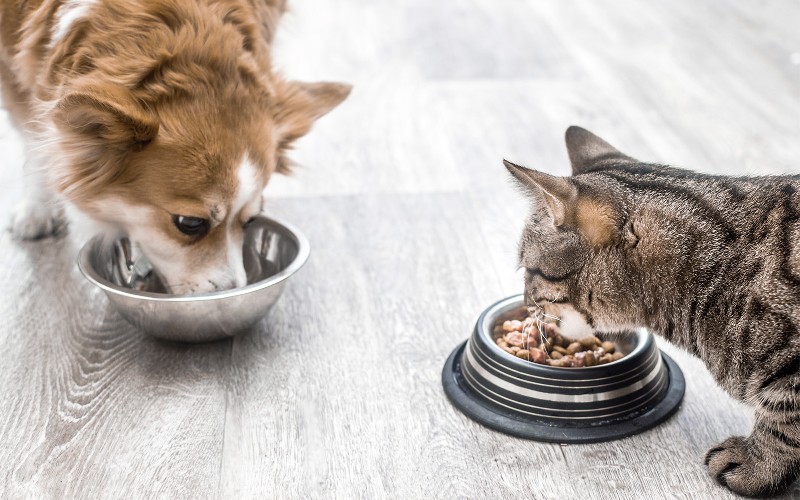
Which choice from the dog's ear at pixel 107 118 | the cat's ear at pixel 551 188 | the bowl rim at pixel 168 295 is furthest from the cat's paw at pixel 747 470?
the dog's ear at pixel 107 118

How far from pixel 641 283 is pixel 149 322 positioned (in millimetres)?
1180

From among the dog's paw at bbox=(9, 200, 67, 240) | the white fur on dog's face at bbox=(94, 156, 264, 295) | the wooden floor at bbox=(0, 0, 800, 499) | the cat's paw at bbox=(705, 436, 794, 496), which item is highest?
the cat's paw at bbox=(705, 436, 794, 496)

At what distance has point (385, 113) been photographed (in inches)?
150

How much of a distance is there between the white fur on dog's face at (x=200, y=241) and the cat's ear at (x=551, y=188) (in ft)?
2.16

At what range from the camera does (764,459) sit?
1759 millimetres

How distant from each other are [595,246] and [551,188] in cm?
17

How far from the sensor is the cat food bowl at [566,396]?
6.43 ft

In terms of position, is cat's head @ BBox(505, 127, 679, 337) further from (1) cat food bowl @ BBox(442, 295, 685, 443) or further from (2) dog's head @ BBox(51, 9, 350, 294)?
(2) dog's head @ BBox(51, 9, 350, 294)

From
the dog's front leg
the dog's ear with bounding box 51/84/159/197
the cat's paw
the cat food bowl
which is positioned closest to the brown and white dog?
the dog's ear with bounding box 51/84/159/197

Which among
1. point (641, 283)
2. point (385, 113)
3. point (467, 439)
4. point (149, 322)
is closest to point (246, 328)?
point (149, 322)

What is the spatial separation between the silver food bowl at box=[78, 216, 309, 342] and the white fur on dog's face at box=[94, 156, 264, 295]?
0.06m

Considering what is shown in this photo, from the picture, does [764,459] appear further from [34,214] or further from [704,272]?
[34,214]

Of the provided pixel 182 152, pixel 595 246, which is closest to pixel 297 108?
pixel 182 152

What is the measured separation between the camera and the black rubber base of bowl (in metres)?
1.96
